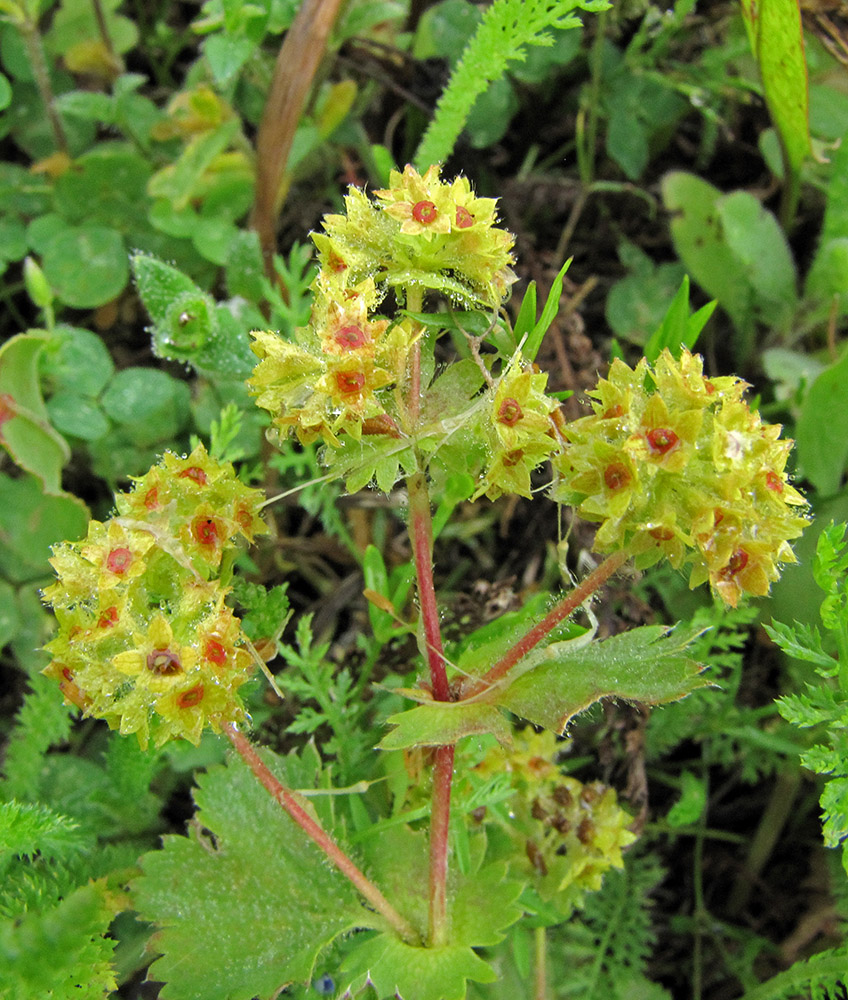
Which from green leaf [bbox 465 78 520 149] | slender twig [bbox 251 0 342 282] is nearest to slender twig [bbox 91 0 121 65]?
slender twig [bbox 251 0 342 282]

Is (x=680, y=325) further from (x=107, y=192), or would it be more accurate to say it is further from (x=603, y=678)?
(x=107, y=192)

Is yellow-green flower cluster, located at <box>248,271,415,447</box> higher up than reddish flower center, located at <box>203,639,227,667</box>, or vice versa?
yellow-green flower cluster, located at <box>248,271,415,447</box>

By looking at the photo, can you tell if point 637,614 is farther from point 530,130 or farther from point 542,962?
point 530,130

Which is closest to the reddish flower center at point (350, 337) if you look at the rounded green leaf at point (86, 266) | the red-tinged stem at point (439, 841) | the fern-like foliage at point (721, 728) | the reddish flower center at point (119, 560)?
the reddish flower center at point (119, 560)

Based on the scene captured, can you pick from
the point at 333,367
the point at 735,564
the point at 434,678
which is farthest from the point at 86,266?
the point at 735,564

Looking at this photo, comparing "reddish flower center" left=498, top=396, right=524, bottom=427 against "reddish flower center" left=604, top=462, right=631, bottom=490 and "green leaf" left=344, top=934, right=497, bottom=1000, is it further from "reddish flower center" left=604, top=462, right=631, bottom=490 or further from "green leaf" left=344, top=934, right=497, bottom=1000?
"green leaf" left=344, top=934, right=497, bottom=1000

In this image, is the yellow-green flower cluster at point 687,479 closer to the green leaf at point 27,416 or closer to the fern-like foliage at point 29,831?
the fern-like foliage at point 29,831

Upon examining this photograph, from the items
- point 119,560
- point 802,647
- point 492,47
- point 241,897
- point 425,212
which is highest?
point 492,47
